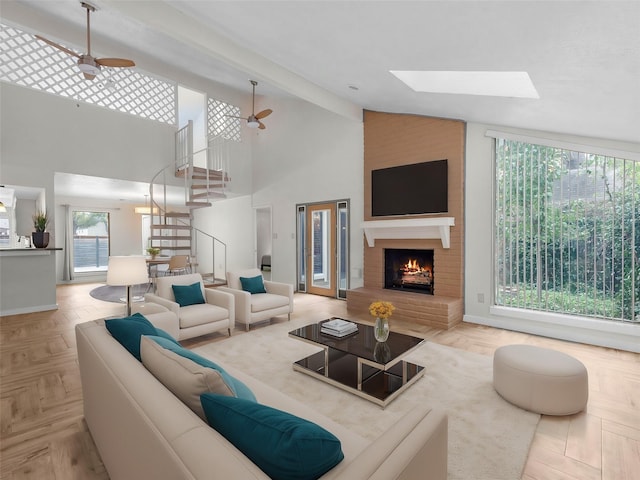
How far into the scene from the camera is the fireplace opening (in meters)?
5.22

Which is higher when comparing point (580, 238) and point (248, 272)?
point (580, 238)

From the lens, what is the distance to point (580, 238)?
3.87 m

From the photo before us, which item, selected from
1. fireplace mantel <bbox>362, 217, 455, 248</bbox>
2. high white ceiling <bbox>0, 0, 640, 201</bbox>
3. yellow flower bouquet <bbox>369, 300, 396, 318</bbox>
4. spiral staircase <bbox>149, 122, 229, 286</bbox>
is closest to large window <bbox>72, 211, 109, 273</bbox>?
spiral staircase <bbox>149, 122, 229, 286</bbox>

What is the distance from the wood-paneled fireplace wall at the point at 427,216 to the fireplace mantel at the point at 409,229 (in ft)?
0.34

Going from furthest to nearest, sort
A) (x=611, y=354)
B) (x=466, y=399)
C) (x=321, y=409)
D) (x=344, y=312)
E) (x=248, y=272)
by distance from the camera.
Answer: (x=344, y=312), (x=248, y=272), (x=611, y=354), (x=466, y=399), (x=321, y=409)

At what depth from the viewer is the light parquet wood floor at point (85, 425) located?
5.95 feet

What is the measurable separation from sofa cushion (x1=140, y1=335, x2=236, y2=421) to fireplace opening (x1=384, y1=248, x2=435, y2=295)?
4.42 meters

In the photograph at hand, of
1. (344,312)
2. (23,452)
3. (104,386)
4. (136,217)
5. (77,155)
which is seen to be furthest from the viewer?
(136,217)

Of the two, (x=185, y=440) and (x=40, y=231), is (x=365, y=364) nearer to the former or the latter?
(x=185, y=440)

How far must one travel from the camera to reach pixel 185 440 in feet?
2.95

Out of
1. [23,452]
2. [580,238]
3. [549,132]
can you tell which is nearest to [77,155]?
[23,452]

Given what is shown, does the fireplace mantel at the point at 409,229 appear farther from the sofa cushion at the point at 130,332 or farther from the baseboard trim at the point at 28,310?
the baseboard trim at the point at 28,310

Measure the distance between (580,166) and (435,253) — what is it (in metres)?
2.05

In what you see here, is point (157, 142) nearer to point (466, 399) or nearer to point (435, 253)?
point (435, 253)
